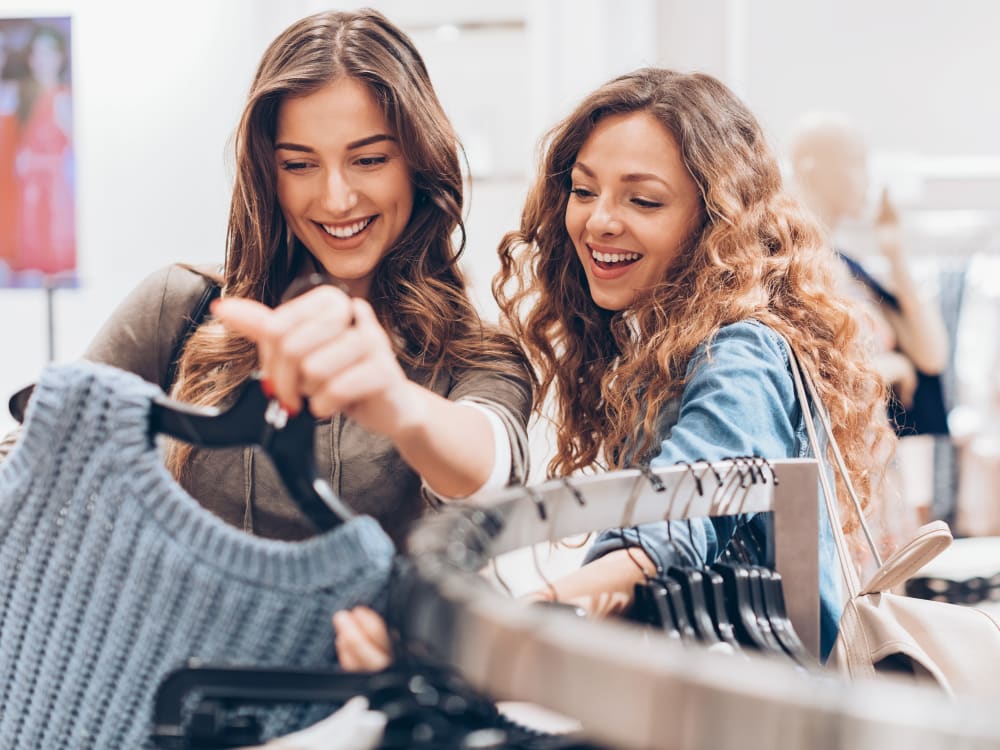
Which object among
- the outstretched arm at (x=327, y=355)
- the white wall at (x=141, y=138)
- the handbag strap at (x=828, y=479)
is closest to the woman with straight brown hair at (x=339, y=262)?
the handbag strap at (x=828, y=479)

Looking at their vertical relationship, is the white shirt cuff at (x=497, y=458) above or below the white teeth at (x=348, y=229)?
below

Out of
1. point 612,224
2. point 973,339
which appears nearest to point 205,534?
point 612,224

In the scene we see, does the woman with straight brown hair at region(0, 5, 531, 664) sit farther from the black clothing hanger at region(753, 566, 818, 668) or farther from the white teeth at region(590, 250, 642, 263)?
the black clothing hanger at region(753, 566, 818, 668)

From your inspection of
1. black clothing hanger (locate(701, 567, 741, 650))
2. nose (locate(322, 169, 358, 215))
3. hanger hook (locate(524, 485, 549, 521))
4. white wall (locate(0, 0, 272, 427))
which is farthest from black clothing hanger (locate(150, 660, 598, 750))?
white wall (locate(0, 0, 272, 427))

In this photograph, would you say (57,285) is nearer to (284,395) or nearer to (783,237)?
(783,237)

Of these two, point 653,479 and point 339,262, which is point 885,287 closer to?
point 339,262

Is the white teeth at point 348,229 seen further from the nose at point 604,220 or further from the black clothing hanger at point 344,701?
the black clothing hanger at point 344,701

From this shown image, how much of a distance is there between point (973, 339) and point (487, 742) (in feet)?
10.8

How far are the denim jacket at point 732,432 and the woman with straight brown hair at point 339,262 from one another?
0.18m

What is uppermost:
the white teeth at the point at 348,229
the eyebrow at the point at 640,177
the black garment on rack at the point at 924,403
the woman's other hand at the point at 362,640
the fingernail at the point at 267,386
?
the eyebrow at the point at 640,177

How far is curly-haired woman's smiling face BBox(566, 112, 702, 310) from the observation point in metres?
1.10

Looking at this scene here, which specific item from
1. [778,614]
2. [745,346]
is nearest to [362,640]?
[778,614]

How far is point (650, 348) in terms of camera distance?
103 cm

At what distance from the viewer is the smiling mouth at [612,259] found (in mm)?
1134
